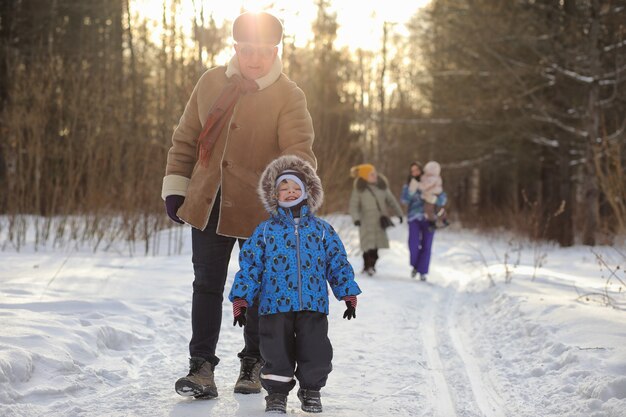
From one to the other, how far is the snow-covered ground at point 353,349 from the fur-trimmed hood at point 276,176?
1.12 meters

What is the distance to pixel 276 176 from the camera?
380 centimetres

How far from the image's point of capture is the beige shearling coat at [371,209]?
11.5 metres

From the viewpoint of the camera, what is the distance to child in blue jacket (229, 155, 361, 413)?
12.2 feet

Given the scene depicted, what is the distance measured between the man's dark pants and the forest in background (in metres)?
4.62

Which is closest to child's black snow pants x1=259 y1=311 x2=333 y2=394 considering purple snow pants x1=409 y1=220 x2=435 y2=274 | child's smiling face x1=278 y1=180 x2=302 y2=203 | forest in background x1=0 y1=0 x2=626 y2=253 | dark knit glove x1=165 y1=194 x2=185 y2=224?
child's smiling face x1=278 y1=180 x2=302 y2=203

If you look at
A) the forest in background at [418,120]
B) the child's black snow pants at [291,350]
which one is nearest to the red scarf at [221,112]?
the child's black snow pants at [291,350]

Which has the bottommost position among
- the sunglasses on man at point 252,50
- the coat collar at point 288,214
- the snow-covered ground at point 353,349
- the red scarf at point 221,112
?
the snow-covered ground at point 353,349

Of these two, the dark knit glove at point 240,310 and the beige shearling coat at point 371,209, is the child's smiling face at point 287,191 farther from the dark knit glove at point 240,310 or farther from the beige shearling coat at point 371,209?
the beige shearling coat at point 371,209

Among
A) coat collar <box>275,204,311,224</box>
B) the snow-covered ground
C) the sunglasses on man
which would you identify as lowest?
the snow-covered ground

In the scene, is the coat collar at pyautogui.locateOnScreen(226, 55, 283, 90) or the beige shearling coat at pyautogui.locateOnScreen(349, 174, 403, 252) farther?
the beige shearling coat at pyautogui.locateOnScreen(349, 174, 403, 252)

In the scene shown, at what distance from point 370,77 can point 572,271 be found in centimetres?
3031

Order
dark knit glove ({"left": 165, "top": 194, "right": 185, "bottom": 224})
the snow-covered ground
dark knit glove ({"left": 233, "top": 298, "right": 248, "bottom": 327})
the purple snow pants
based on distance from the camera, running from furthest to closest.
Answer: the purple snow pants → dark knit glove ({"left": 165, "top": 194, "right": 185, "bottom": 224}) → the snow-covered ground → dark knit glove ({"left": 233, "top": 298, "right": 248, "bottom": 327})

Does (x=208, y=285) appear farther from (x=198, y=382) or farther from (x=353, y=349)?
(x=353, y=349)

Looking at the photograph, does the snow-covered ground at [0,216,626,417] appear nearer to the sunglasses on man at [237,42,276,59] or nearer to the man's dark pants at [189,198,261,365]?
the man's dark pants at [189,198,261,365]
